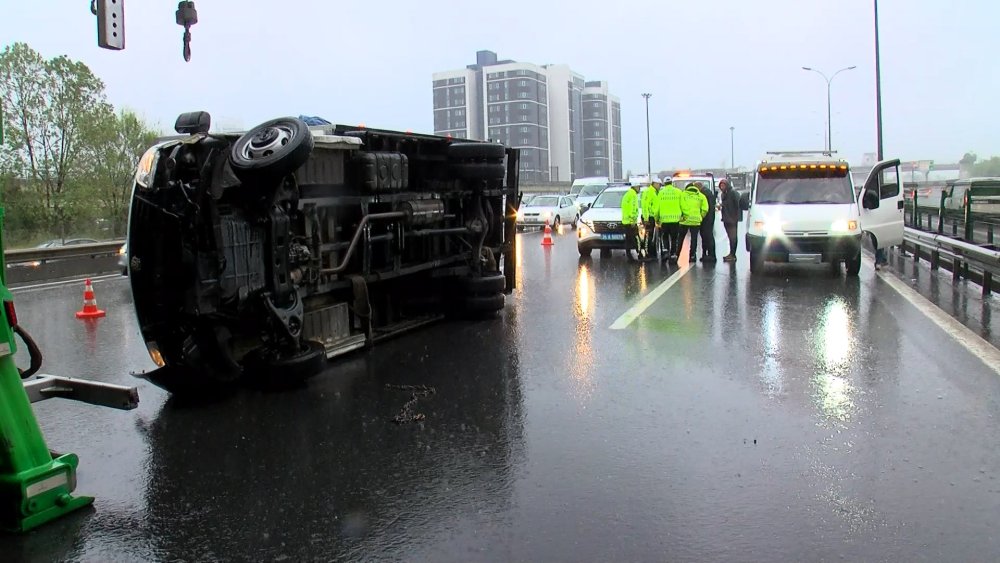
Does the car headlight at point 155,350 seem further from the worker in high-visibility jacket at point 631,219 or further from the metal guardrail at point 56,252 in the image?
the metal guardrail at point 56,252

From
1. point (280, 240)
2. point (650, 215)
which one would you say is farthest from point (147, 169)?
point (650, 215)

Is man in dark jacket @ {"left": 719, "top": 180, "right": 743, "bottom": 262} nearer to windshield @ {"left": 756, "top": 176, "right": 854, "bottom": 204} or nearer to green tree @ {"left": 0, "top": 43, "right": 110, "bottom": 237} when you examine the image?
windshield @ {"left": 756, "top": 176, "right": 854, "bottom": 204}

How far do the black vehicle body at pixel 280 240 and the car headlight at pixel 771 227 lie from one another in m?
6.93

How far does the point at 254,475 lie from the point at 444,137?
5.49m

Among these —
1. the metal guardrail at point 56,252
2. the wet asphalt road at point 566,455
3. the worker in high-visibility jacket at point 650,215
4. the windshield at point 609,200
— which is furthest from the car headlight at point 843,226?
the metal guardrail at point 56,252

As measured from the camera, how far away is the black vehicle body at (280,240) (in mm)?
5879

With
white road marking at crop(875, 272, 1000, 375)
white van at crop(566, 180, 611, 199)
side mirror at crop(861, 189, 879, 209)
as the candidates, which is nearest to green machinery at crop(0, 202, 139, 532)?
white road marking at crop(875, 272, 1000, 375)

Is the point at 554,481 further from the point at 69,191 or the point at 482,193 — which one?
the point at 69,191

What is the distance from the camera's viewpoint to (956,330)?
29.3 feet

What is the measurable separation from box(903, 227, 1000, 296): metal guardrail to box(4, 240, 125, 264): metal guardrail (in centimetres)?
1838

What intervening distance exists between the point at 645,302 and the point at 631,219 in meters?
6.80

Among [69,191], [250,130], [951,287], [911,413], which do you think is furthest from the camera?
[69,191]

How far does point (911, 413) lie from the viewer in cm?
581

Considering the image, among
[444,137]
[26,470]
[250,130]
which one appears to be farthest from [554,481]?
[444,137]
